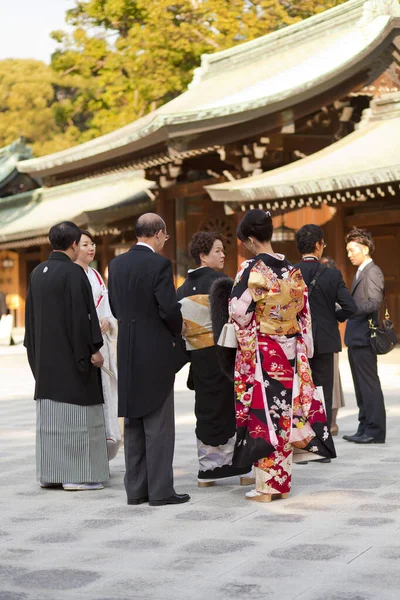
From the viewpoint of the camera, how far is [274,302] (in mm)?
6102

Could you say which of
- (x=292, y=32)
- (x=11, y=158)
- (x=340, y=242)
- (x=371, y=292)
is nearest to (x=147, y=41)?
(x=11, y=158)

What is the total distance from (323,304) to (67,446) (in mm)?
2314

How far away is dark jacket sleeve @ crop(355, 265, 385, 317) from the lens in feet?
27.5

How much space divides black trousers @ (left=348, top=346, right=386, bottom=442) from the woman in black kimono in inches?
75.2

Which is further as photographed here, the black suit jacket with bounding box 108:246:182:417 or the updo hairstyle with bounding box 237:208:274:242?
the updo hairstyle with bounding box 237:208:274:242

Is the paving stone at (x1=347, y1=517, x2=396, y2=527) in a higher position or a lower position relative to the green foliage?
lower

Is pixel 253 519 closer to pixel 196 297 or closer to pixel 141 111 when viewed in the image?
pixel 196 297

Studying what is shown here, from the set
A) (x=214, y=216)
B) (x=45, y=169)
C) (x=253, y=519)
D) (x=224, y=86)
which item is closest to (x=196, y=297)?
(x=253, y=519)

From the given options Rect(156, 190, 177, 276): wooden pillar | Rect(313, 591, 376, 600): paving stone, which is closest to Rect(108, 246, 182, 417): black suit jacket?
Rect(313, 591, 376, 600): paving stone

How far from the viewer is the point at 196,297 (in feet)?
21.5

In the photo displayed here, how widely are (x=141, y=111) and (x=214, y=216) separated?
50.3 ft

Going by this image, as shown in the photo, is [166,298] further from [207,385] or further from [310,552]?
[310,552]

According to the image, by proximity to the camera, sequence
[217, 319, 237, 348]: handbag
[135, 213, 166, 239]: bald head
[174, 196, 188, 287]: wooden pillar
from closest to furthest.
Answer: [217, 319, 237, 348]: handbag → [135, 213, 166, 239]: bald head → [174, 196, 188, 287]: wooden pillar

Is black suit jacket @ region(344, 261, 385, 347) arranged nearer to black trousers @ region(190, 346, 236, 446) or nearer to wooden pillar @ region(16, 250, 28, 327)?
black trousers @ region(190, 346, 236, 446)
